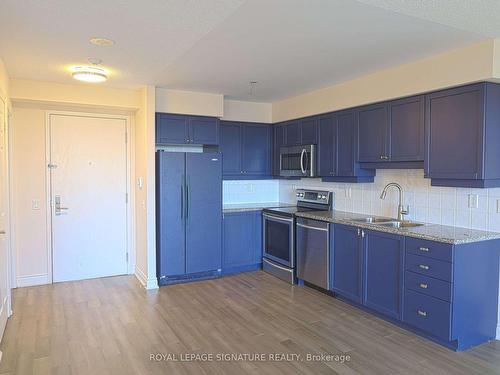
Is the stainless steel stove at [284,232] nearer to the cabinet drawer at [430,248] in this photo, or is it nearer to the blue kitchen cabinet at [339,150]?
the blue kitchen cabinet at [339,150]

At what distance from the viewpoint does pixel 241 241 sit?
5309mm

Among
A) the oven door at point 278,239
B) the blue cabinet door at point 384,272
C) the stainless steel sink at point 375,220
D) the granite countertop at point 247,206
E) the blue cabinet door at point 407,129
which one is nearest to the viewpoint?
the blue cabinet door at point 384,272

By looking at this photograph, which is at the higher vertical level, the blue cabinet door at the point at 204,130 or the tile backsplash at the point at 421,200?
the blue cabinet door at the point at 204,130

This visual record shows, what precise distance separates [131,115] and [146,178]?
1106 mm

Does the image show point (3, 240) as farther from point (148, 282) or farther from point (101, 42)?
point (101, 42)

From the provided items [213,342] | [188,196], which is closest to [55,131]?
[188,196]

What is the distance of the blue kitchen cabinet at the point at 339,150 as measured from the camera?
14.2 feet

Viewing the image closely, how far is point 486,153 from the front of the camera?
3041 mm

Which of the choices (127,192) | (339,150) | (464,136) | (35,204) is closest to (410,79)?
(464,136)

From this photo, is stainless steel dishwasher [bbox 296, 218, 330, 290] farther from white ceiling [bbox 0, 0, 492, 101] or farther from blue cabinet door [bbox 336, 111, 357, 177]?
white ceiling [bbox 0, 0, 492, 101]

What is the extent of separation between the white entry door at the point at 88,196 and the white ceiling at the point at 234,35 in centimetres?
95

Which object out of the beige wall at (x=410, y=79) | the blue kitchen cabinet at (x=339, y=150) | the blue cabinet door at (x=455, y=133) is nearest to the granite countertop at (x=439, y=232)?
the blue cabinet door at (x=455, y=133)

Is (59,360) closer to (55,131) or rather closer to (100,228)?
(100,228)

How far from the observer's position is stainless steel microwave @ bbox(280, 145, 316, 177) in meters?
4.95
